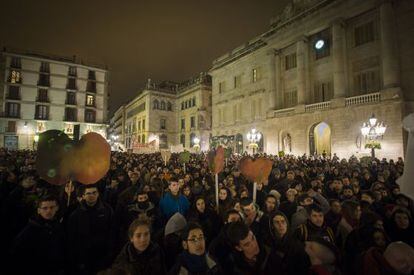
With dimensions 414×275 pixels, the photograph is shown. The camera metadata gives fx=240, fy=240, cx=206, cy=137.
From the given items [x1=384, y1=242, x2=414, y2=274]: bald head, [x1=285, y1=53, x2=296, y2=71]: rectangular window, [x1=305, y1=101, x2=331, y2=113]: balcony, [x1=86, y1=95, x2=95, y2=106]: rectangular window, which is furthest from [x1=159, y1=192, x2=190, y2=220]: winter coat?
[x1=86, y1=95, x2=95, y2=106]: rectangular window

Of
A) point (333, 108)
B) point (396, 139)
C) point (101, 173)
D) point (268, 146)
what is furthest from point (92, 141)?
point (268, 146)

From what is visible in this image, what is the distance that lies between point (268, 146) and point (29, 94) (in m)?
43.1

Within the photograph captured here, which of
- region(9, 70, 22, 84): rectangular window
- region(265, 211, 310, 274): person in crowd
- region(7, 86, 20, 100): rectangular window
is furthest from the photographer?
region(9, 70, 22, 84): rectangular window

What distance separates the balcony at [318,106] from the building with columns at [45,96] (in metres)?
37.7

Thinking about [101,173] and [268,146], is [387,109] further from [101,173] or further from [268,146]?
[101,173]

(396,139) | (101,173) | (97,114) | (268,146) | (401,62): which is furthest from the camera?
(97,114)

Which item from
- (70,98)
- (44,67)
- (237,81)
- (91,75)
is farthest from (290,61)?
(44,67)

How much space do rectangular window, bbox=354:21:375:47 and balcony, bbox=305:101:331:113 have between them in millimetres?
5782

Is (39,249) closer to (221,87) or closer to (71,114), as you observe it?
(221,87)

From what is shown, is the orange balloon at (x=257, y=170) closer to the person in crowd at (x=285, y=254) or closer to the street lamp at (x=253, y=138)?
the person in crowd at (x=285, y=254)

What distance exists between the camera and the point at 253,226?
13.5 feet

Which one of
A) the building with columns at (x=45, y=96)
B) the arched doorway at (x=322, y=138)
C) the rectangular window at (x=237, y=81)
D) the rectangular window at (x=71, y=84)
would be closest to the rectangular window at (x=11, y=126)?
the building with columns at (x=45, y=96)

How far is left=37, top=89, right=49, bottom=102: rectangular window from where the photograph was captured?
44.2 m

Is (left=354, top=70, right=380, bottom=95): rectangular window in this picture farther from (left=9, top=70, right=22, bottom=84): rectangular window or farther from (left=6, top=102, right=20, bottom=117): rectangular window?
(left=9, top=70, right=22, bottom=84): rectangular window
